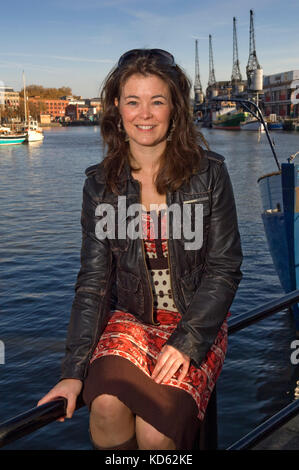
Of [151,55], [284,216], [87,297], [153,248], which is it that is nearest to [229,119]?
[284,216]

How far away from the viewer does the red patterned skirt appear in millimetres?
1680

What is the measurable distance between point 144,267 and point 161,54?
0.92 meters

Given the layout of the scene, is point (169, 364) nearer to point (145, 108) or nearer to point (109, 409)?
point (109, 409)

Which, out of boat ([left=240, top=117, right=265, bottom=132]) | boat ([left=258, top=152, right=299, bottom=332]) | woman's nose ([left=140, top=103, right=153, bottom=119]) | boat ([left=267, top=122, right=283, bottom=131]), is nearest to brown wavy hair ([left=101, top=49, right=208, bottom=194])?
woman's nose ([left=140, top=103, right=153, bottom=119])

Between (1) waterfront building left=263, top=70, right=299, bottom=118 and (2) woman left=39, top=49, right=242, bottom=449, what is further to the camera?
(1) waterfront building left=263, top=70, right=299, bottom=118

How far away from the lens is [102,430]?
1.73 metres

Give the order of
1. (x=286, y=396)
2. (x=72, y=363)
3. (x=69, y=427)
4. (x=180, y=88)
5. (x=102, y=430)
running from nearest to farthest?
(x=102, y=430) → (x=72, y=363) → (x=180, y=88) → (x=69, y=427) → (x=286, y=396)

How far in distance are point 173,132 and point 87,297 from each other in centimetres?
84

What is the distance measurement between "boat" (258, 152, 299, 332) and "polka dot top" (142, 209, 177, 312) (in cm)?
691

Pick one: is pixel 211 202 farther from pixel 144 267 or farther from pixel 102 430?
pixel 102 430

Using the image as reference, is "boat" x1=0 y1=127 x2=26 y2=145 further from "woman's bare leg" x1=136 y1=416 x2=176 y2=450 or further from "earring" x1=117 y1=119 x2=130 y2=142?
"woman's bare leg" x1=136 y1=416 x2=176 y2=450

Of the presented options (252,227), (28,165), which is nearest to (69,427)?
(252,227)

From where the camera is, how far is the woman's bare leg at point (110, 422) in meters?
1.70

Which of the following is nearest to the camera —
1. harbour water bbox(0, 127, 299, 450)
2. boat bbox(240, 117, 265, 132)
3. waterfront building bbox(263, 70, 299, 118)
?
harbour water bbox(0, 127, 299, 450)
